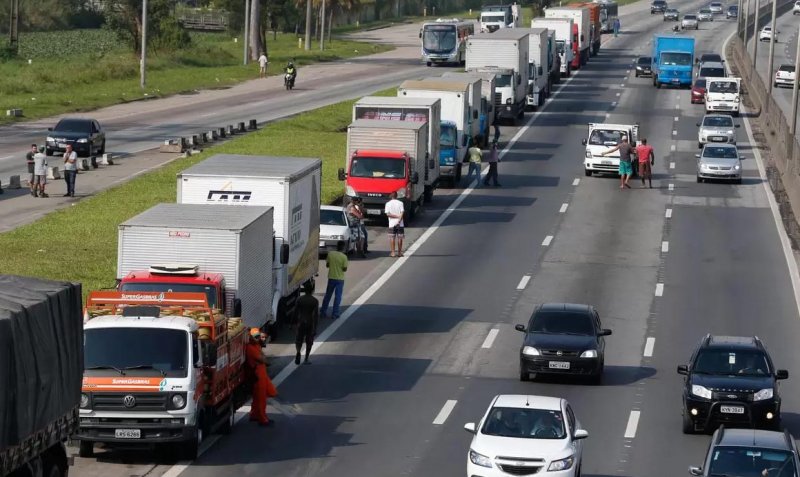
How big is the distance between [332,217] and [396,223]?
1846mm

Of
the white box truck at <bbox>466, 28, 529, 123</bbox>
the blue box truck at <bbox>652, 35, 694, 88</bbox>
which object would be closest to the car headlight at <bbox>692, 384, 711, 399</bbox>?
the white box truck at <bbox>466, 28, 529, 123</bbox>

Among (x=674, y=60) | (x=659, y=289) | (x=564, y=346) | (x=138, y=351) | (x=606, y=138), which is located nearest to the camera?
(x=138, y=351)

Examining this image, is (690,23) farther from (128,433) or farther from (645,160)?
(128,433)

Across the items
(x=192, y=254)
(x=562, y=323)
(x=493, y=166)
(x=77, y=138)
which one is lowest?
(x=562, y=323)

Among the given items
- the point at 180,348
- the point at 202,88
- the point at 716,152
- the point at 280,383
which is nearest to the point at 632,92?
the point at 202,88

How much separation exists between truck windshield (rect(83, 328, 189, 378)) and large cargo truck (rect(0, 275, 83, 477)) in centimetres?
292

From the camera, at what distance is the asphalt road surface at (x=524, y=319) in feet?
82.5

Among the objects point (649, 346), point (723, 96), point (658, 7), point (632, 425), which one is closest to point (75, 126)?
point (723, 96)

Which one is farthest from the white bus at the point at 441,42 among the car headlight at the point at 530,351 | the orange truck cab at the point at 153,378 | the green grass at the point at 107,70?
the orange truck cab at the point at 153,378

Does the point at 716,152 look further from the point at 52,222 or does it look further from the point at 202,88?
the point at 202,88

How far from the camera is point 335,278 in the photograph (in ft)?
117

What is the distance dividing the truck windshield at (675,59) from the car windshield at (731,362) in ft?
228

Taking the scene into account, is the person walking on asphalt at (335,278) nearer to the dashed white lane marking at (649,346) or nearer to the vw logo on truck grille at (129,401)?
the dashed white lane marking at (649,346)

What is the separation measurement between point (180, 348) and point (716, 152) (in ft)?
131
